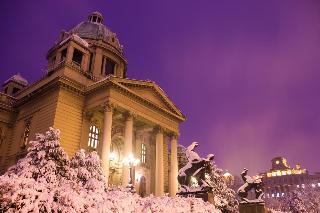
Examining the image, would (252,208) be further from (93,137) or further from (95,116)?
(95,116)

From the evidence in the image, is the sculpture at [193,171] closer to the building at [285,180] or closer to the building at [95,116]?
the building at [95,116]

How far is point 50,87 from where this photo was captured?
30234 mm

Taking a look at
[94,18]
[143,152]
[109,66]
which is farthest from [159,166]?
[94,18]

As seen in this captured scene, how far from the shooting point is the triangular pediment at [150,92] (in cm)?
3156

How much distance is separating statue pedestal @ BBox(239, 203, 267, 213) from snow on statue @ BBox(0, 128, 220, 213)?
17.8 feet

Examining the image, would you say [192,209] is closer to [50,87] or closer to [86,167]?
[86,167]

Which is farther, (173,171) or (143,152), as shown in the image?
(143,152)

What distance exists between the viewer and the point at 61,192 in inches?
376

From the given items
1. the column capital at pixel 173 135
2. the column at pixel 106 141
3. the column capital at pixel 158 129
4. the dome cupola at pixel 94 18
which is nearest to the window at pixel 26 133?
the column at pixel 106 141

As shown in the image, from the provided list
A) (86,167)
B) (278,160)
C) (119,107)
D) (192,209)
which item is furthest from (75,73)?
(278,160)

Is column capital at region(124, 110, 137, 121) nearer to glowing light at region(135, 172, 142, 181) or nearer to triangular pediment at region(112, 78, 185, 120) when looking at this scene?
triangular pediment at region(112, 78, 185, 120)

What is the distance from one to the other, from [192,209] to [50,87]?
2077cm

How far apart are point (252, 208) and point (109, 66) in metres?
29.8

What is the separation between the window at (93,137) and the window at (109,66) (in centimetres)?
1247
